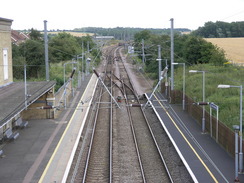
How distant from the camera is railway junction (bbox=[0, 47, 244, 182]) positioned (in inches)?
591

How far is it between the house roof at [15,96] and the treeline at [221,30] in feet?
240

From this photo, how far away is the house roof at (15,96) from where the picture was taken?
1658 centimetres

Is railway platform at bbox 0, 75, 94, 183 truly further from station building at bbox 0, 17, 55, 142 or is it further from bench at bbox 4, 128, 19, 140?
station building at bbox 0, 17, 55, 142

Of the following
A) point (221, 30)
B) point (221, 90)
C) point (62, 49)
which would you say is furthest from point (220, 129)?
point (221, 30)

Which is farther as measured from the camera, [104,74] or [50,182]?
[104,74]

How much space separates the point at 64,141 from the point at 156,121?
302 inches

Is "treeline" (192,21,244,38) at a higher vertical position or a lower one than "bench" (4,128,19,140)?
higher

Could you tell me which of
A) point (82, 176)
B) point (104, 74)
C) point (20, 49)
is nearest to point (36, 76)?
point (20, 49)

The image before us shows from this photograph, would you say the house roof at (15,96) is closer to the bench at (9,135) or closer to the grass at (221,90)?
the bench at (9,135)

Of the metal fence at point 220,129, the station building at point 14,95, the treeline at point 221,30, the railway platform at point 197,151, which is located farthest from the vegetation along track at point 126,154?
the treeline at point 221,30

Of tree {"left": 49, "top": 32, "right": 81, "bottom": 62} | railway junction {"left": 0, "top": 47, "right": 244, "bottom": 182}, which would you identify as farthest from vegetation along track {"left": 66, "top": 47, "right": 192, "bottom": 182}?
tree {"left": 49, "top": 32, "right": 81, "bottom": 62}

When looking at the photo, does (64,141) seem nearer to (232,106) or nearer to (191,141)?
(191,141)

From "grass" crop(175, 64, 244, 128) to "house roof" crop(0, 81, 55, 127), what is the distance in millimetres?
9096

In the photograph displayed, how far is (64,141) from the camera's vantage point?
1980 cm
